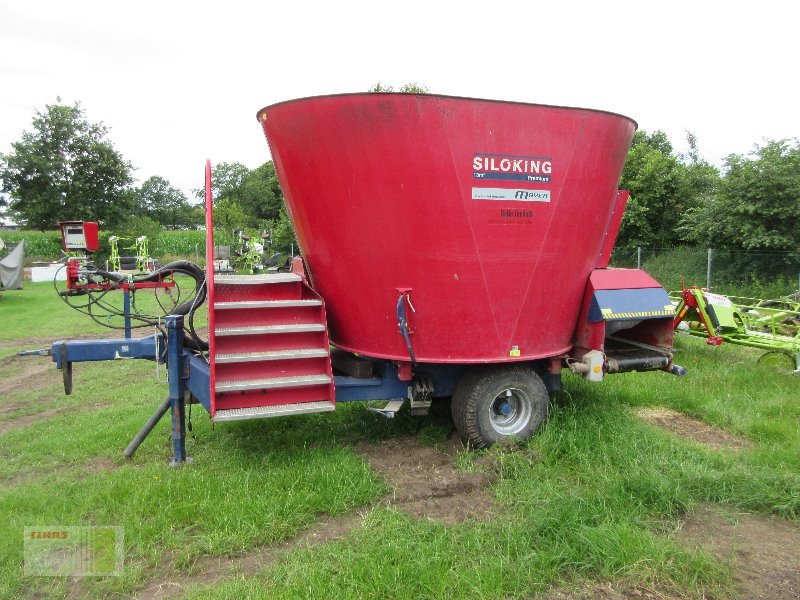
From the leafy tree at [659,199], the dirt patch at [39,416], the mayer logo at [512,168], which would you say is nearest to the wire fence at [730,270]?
the leafy tree at [659,199]

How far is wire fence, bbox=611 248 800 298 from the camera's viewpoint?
486 inches

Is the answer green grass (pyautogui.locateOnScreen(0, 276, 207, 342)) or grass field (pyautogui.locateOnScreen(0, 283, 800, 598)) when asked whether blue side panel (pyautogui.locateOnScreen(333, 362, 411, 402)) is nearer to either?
grass field (pyautogui.locateOnScreen(0, 283, 800, 598))

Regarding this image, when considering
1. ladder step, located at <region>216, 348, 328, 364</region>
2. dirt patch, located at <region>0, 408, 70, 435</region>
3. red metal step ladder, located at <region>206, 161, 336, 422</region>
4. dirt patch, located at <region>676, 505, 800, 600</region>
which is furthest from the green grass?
dirt patch, located at <region>676, 505, 800, 600</region>

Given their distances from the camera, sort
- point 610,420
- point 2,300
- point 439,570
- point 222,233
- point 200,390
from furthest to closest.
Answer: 1. point 222,233
2. point 2,300
3. point 610,420
4. point 200,390
5. point 439,570

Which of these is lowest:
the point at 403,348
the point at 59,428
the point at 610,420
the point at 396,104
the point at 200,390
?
the point at 59,428

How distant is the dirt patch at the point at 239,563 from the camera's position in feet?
9.41

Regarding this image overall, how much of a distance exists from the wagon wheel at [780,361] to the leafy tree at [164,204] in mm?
70146

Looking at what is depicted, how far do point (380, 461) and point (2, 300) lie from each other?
51.7 ft

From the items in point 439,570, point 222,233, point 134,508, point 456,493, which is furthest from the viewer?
point 222,233

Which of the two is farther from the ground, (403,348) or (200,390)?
(403,348)

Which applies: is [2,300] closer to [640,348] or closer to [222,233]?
[222,233]

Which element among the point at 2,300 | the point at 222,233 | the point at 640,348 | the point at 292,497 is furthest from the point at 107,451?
the point at 222,233

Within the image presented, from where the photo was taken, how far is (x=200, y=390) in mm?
4133

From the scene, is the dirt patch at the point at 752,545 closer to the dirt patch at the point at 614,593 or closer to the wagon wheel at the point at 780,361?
the dirt patch at the point at 614,593
